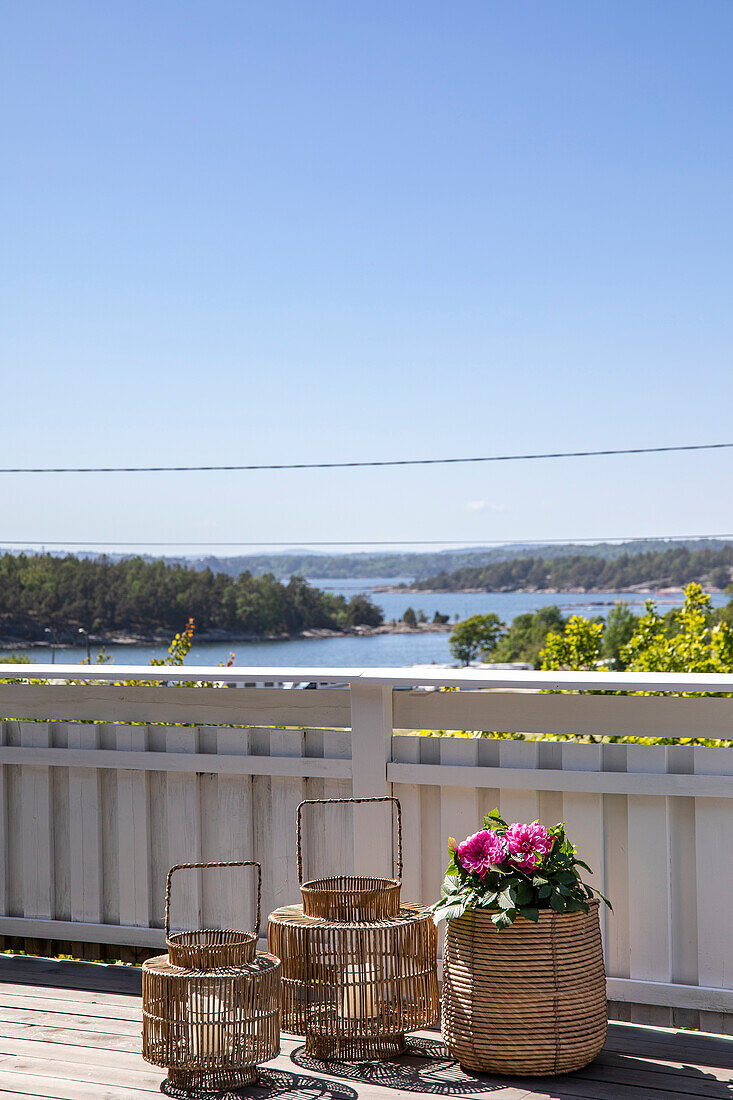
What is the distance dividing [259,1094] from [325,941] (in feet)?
1.11

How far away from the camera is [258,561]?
33.6 m

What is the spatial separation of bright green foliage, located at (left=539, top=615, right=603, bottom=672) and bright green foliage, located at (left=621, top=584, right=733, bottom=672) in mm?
305

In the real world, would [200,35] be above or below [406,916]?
above

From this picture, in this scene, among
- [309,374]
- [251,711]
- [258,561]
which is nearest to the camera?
[251,711]

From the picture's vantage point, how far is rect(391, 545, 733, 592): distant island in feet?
101

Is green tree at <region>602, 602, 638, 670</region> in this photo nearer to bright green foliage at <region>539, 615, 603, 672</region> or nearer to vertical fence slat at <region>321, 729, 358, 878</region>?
bright green foliage at <region>539, 615, 603, 672</region>

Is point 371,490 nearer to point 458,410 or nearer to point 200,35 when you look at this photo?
point 458,410

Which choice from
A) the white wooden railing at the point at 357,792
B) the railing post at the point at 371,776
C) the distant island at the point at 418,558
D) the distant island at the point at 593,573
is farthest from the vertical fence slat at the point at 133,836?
the distant island at the point at 593,573

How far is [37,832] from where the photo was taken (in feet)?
10.3

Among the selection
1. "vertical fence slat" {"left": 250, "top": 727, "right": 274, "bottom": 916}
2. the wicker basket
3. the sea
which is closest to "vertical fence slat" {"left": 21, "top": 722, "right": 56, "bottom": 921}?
"vertical fence slat" {"left": 250, "top": 727, "right": 274, "bottom": 916}

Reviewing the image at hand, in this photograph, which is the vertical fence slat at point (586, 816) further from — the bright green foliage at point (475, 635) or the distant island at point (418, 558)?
the bright green foliage at point (475, 635)

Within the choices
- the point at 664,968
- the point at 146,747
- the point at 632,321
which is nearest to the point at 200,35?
the point at 146,747

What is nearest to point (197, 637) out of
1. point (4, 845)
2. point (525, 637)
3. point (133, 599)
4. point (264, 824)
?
point (133, 599)

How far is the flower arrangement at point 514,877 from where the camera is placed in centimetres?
221
